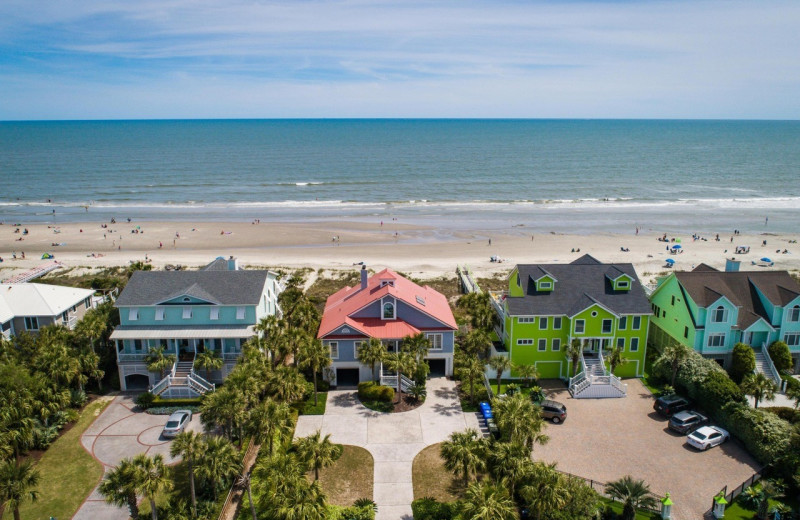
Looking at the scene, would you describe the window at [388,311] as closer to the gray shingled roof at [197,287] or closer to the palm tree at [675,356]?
the gray shingled roof at [197,287]

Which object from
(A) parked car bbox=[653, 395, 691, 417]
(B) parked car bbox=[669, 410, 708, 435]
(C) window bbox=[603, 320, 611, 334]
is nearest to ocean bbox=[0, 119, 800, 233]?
(C) window bbox=[603, 320, 611, 334]

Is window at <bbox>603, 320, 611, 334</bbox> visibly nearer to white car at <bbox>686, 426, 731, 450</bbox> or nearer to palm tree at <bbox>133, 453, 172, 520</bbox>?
white car at <bbox>686, 426, 731, 450</bbox>

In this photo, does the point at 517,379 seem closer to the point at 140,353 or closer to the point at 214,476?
the point at 214,476

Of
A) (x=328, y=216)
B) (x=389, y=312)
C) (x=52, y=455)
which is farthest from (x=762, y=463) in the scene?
(x=328, y=216)

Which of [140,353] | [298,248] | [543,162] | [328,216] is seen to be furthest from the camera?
[543,162]

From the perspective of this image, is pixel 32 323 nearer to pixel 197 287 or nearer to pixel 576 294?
pixel 197 287
